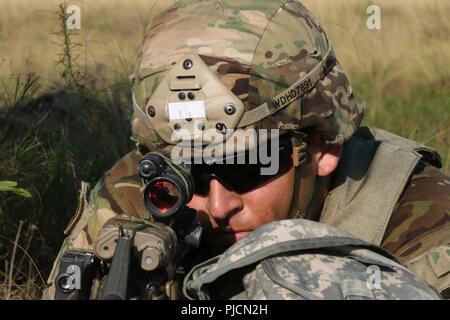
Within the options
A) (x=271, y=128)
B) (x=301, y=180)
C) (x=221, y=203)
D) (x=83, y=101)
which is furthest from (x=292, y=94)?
(x=83, y=101)

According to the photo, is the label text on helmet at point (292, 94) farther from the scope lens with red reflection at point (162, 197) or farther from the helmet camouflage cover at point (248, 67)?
the scope lens with red reflection at point (162, 197)

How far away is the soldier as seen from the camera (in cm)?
335

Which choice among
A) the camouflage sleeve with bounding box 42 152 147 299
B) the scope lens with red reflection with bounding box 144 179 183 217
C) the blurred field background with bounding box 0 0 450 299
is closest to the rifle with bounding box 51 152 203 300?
the scope lens with red reflection with bounding box 144 179 183 217

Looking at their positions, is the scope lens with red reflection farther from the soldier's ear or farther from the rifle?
the soldier's ear

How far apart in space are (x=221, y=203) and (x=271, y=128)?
1.00ft

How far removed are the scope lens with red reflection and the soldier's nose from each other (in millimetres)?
401

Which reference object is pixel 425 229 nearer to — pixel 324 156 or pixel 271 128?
pixel 324 156

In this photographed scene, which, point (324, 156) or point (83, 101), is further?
point (83, 101)

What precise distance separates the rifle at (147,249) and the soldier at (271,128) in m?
0.35

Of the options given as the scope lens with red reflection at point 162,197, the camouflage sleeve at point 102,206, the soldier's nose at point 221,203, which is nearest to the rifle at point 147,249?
the scope lens with red reflection at point 162,197

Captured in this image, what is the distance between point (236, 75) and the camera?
11.1ft

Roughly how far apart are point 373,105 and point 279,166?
3592 mm
